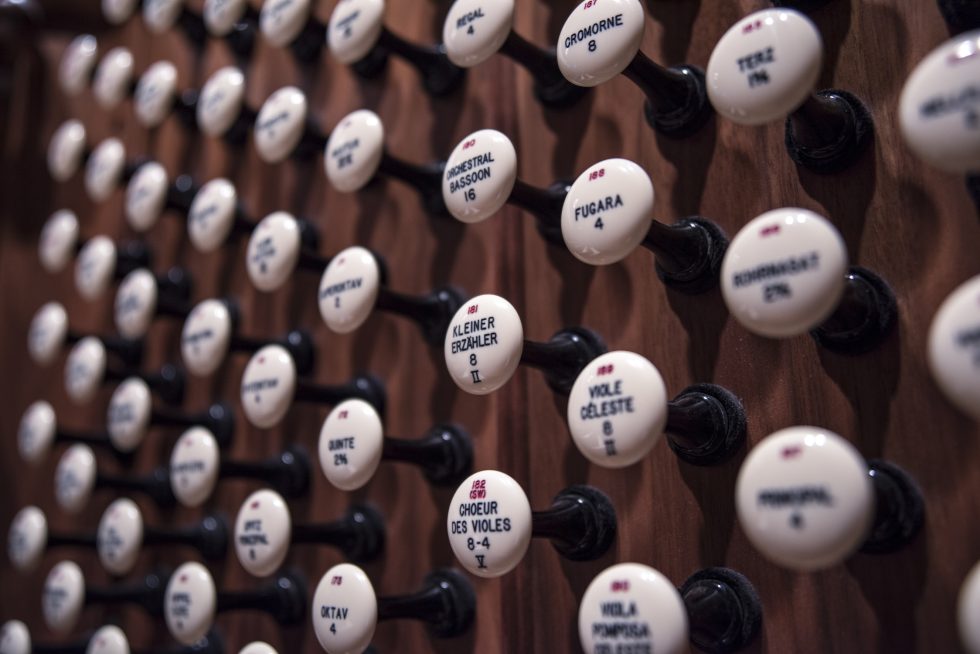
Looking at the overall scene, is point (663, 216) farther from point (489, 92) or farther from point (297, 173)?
point (297, 173)

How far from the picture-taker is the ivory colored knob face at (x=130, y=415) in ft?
2.01

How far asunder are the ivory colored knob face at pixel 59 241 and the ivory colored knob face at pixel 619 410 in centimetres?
55

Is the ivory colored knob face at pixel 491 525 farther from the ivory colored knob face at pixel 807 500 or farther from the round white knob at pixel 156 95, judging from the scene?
the round white knob at pixel 156 95

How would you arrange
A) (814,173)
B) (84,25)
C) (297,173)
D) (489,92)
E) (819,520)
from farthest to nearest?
(84,25) → (297,173) → (489,92) → (814,173) → (819,520)

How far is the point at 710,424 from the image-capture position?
1.25ft

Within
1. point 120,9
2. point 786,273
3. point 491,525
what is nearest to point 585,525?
point 491,525

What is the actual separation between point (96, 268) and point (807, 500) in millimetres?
597

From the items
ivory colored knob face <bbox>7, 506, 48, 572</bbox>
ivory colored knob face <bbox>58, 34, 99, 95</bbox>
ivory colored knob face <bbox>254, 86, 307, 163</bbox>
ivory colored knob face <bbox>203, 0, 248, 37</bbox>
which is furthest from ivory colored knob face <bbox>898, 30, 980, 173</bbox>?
ivory colored knob face <bbox>58, 34, 99, 95</bbox>

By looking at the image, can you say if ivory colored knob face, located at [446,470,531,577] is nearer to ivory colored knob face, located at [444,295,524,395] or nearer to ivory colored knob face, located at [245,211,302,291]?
ivory colored knob face, located at [444,295,524,395]

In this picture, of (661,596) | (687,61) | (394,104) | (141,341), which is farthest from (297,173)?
(661,596)

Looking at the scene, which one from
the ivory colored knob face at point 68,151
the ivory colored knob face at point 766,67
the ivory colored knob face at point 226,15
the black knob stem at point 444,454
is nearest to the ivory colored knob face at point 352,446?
the black knob stem at point 444,454

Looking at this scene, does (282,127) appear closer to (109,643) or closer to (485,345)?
(485,345)

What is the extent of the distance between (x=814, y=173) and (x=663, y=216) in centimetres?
8

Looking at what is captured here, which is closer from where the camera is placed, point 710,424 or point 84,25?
point 710,424
